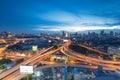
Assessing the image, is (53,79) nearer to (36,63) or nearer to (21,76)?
(21,76)

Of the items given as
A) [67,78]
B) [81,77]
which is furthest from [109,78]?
[67,78]

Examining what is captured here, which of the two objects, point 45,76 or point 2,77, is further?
point 45,76

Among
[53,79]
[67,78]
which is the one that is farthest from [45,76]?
[67,78]

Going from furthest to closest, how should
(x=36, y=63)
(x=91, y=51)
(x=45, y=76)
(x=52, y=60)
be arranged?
(x=91, y=51) → (x=52, y=60) → (x=36, y=63) → (x=45, y=76)

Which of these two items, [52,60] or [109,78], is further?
[52,60]

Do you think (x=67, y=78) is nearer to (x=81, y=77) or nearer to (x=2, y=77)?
(x=81, y=77)

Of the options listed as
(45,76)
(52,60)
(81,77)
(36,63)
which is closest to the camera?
(81,77)

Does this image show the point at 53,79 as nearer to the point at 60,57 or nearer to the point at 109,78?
the point at 109,78

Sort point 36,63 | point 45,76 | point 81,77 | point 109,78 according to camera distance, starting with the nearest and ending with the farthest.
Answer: point 109,78 < point 81,77 < point 45,76 < point 36,63

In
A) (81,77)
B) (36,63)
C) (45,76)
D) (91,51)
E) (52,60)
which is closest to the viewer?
(81,77)
